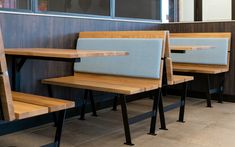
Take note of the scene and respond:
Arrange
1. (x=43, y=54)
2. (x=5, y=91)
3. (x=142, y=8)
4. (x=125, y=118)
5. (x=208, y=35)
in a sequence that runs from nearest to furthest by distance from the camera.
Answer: (x=5, y=91) < (x=43, y=54) < (x=125, y=118) < (x=208, y=35) < (x=142, y=8)

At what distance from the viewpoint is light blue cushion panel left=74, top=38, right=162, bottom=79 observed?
9.85 feet

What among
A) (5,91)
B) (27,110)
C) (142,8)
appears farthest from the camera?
(142,8)

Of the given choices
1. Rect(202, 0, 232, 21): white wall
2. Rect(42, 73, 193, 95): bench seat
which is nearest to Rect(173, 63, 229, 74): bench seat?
Rect(42, 73, 193, 95): bench seat

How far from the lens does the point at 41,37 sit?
3.27 m

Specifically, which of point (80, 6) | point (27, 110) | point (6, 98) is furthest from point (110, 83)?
point (80, 6)

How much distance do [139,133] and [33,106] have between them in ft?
4.31

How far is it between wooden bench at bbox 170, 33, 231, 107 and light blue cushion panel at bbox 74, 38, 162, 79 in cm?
135

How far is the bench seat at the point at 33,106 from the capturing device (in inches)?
74.2

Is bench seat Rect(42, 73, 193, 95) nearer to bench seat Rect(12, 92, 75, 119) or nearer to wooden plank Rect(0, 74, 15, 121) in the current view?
bench seat Rect(12, 92, 75, 119)

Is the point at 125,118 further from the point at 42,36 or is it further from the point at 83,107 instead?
the point at 42,36

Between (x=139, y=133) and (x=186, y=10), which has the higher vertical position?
(x=186, y=10)

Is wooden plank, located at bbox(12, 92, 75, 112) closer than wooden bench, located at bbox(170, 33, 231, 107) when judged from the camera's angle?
Yes

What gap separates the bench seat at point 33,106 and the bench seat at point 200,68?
2.43 m

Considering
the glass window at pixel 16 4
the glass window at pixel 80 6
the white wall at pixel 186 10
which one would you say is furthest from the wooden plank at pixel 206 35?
the glass window at pixel 16 4
